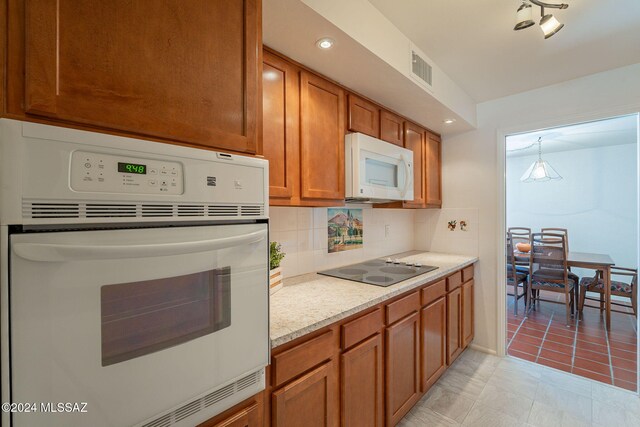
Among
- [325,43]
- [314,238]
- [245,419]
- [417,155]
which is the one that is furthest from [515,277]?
[245,419]

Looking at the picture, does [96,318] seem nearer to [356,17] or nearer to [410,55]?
[356,17]

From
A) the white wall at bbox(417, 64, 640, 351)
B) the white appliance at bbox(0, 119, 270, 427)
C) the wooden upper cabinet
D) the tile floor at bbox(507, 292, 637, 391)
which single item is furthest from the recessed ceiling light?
the tile floor at bbox(507, 292, 637, 391)

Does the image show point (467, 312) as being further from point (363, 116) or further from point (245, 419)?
point (245, 419)

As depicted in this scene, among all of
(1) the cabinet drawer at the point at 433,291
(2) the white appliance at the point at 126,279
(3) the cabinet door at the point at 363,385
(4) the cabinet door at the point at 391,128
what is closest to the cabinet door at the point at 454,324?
(1) the cabinet drawer at the point at 433,291

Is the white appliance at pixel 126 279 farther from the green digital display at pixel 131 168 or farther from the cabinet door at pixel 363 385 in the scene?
the cabinet door at pixel 363 385

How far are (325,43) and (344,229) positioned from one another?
1.33 meters

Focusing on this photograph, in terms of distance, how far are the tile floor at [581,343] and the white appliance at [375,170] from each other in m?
1.98

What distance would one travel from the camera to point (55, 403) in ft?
1.92

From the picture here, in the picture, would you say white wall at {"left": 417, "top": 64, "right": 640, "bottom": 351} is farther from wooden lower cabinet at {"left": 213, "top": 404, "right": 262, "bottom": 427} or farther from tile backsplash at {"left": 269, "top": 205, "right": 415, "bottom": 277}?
wooden lower cabinet at {"left": 213, "top": 404, "right": 262, "bottom": 427}

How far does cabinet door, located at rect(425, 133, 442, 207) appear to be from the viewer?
2.79 meters

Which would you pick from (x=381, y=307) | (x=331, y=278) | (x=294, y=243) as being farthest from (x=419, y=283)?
(x=294, y=243)

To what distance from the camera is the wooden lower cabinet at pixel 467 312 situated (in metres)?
2.58

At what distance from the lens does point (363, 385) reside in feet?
4.75

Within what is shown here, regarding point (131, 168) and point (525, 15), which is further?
point (525, 15)
